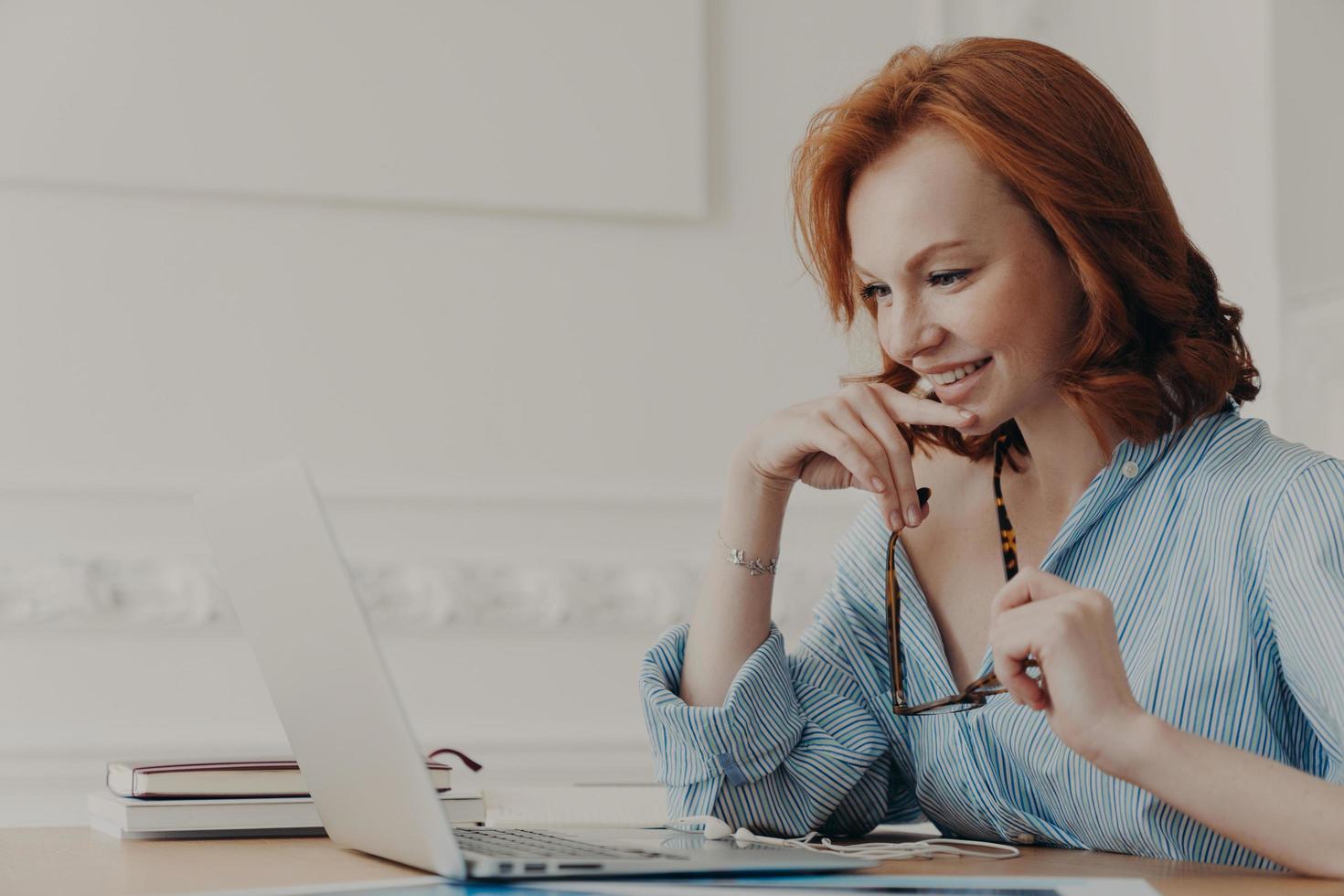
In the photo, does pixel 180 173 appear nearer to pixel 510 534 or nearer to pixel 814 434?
pixel 510 534

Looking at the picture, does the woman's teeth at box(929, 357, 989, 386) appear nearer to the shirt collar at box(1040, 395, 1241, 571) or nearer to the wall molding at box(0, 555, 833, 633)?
the shirt collar at box(1040, 395, 1241, 571)

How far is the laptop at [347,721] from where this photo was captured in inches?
32.5

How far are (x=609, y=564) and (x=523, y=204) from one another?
2.02ft

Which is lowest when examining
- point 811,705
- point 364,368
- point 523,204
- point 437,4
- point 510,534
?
point 811,705

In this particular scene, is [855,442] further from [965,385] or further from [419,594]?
[419,594]

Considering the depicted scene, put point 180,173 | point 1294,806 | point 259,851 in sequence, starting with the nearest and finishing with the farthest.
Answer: point 1294,806
point 259,851
point 180,173

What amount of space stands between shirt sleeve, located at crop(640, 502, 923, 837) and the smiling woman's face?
12.2 inches

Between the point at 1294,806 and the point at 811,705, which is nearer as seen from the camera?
the point at 1294,806

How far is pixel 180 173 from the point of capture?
2.36 metres

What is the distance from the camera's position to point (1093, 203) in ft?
4.14

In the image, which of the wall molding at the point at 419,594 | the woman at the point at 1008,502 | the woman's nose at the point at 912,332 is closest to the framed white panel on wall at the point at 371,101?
the wall molding at the point at 419,594

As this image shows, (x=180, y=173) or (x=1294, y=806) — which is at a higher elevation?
(x=180, y=173)

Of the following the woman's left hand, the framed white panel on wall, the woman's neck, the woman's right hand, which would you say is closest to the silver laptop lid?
the woman's left hand

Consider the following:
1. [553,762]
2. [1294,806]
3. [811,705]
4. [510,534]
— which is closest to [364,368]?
[510,534]
